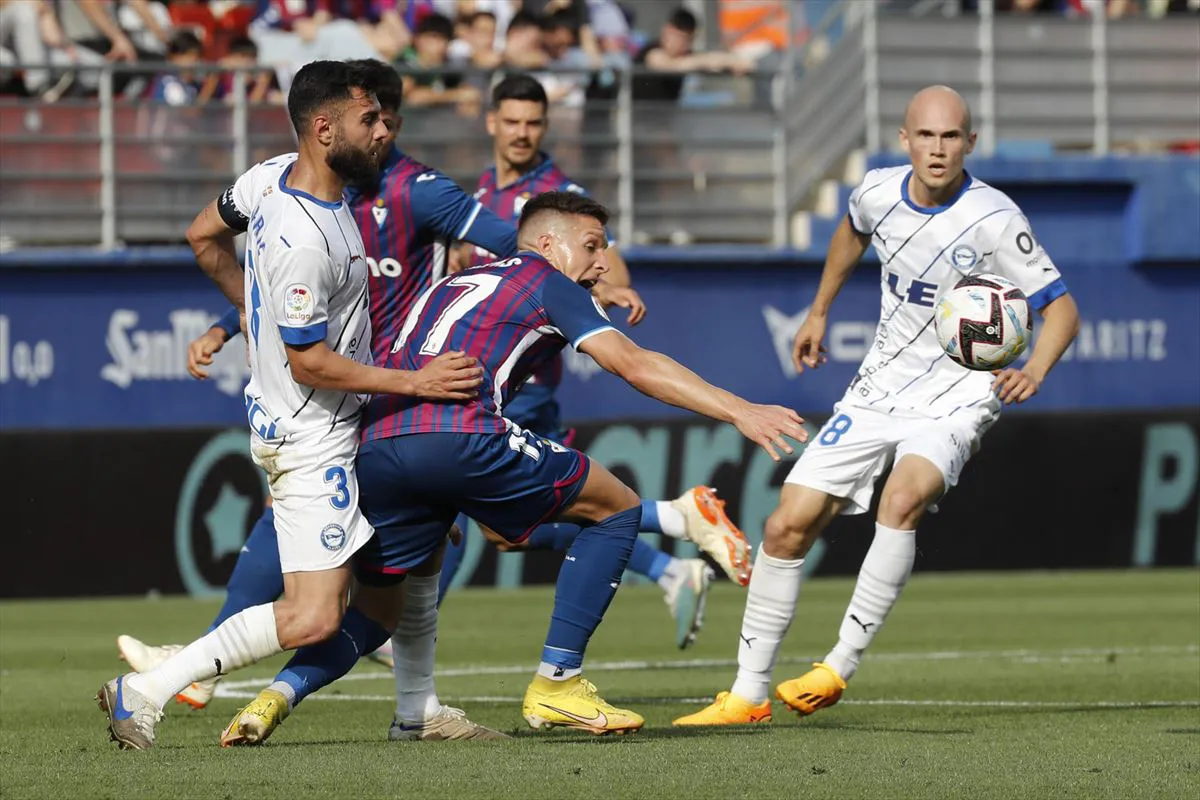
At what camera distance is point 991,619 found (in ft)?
39.2

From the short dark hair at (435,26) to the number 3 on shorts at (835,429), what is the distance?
9656mm

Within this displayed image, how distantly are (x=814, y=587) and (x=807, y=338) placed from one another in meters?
6.58

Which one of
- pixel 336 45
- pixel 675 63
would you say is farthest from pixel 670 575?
pixel 675 63

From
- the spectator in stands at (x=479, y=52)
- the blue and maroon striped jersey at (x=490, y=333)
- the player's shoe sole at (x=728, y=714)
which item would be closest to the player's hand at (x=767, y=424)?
the blue and maroon striped jersey at (x=490, y=333)

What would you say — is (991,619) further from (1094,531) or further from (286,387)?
(286,387)

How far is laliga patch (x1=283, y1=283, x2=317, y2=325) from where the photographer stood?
5918 millimetres

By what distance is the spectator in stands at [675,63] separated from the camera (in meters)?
17.1

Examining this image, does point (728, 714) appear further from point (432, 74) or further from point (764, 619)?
point (432, 74)

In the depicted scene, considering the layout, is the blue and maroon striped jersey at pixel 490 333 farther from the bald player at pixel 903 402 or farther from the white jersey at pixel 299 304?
the bald player at pixel 903 402

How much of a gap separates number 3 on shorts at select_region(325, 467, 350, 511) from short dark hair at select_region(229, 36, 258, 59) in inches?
431

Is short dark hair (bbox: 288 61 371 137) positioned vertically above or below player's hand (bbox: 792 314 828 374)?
above

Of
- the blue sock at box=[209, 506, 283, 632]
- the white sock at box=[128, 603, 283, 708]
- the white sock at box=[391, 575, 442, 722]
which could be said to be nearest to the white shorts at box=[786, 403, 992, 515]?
the white sock at box=[391, 575, 442, 722]

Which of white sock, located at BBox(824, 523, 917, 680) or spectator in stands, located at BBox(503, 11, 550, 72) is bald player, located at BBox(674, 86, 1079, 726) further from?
spectator in stands, located at BBox(503, 11, 550, 72)

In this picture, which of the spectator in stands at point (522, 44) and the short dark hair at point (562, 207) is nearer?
the short dark hair at point (562, 207)
